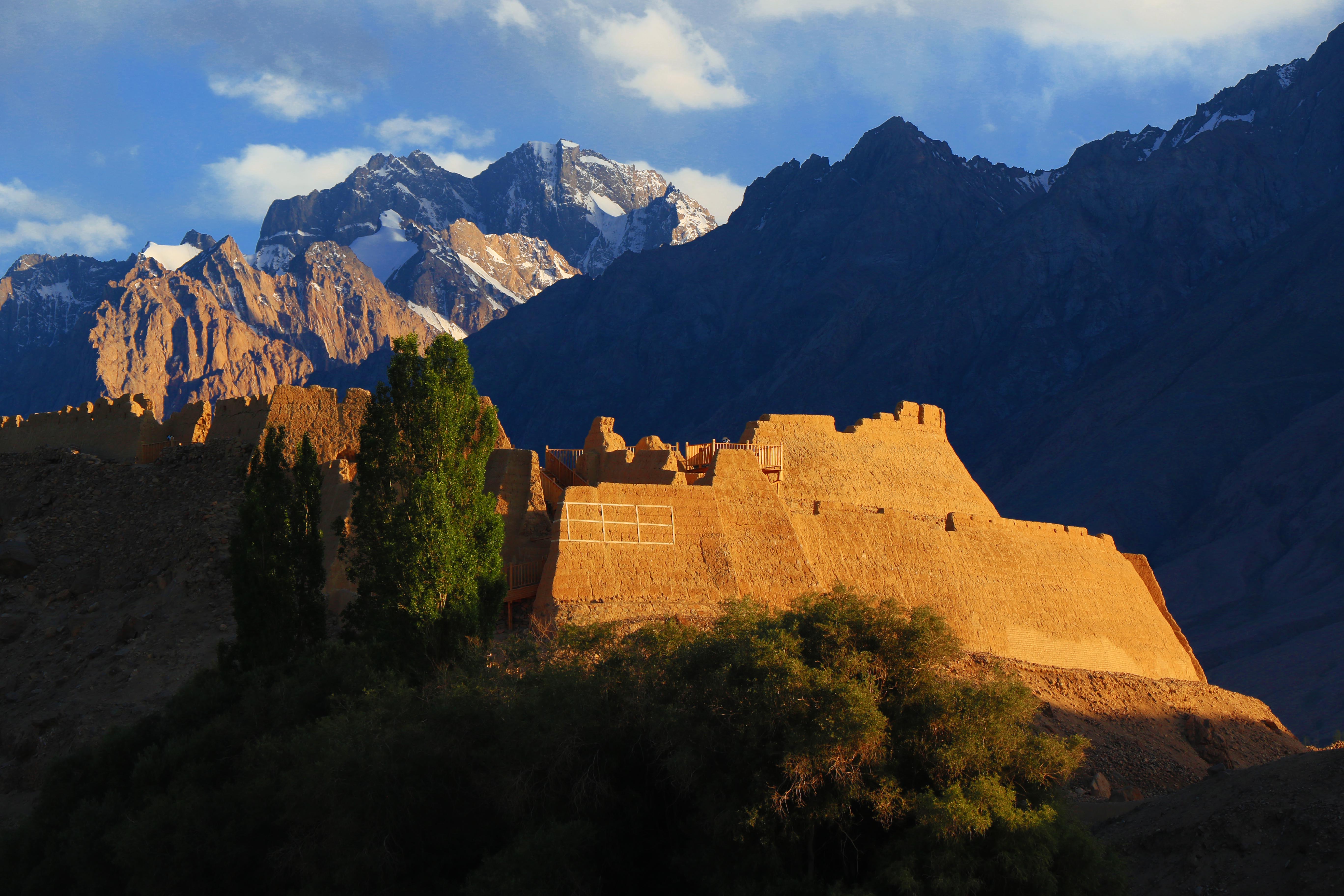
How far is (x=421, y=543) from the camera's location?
24.7 meters

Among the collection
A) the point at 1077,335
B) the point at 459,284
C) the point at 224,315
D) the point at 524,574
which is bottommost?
the point at 524,574

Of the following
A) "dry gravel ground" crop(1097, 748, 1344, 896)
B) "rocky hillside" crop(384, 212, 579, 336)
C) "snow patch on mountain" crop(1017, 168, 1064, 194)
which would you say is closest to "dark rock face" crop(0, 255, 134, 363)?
"rocky hillside" crop(384, 212, 579, 336)

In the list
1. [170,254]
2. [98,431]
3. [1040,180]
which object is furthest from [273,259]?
[98,431]

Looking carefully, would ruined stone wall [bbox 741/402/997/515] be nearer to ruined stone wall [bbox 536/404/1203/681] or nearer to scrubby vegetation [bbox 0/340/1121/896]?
ruined stone wall [bbox 536/404/1203/681]

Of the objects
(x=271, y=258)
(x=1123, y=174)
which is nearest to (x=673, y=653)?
(x=1123, y=174)

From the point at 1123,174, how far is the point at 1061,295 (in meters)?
15.4

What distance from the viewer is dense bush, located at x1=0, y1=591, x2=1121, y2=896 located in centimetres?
1827

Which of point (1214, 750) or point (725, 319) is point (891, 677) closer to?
point (1214, 750)

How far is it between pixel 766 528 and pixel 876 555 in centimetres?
412

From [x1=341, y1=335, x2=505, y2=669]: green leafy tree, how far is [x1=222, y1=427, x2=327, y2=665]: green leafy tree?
0.88 m

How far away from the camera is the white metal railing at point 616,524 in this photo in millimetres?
28422

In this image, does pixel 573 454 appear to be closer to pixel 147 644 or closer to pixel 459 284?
pixel 147 644

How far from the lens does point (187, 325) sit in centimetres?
14700

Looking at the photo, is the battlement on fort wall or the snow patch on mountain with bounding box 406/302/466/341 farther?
the snow patch on mountain with bounding box 406/302/466/341
